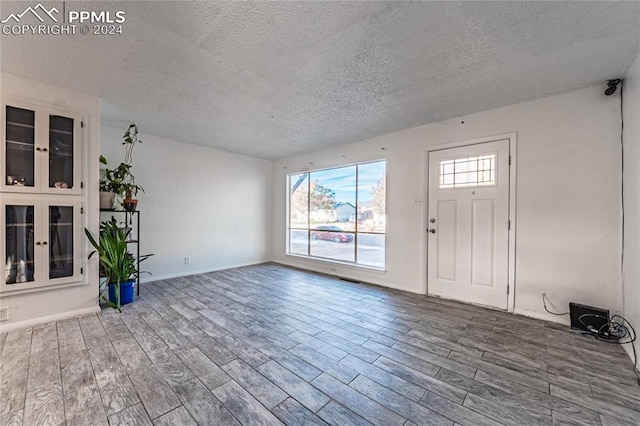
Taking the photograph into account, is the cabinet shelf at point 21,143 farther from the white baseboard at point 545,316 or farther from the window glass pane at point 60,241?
the white baseboard at point 545,316

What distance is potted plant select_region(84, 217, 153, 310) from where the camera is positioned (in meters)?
3.03

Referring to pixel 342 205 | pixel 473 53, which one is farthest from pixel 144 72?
pixel 342 205

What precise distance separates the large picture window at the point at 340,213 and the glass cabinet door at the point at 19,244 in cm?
401

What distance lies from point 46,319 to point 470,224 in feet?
16.7

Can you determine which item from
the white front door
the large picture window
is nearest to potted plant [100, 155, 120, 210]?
the large picture window

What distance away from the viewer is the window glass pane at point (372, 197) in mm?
4516

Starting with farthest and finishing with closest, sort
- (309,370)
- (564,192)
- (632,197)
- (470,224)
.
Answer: (470,224)
(564,192)
(632,197)
(309,370)

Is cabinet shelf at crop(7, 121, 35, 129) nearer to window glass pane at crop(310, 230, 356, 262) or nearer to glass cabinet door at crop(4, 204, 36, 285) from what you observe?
glass cabinet door at crop(4, 204, 36, 285)

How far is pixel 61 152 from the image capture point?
111 inches

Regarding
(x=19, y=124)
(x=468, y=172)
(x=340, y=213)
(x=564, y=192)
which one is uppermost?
(x=19, y=124)

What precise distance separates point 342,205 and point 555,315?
3464 millimetres

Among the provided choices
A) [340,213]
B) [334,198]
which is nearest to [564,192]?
[340,213]

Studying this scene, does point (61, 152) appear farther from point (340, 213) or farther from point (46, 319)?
point (340, 213)

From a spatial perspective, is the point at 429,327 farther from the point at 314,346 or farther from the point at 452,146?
the point at 452,146
